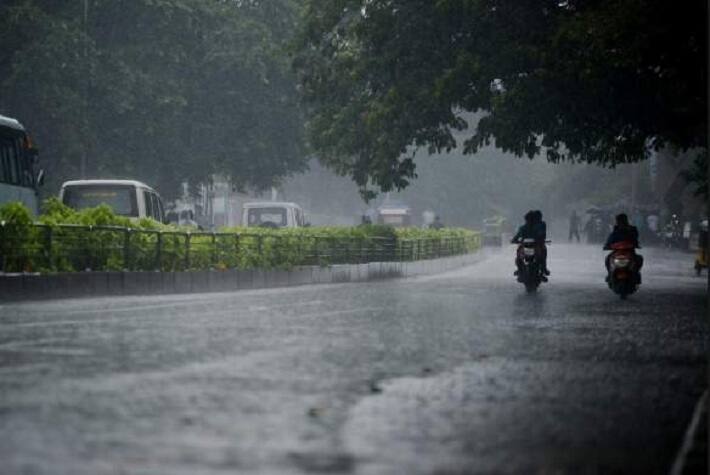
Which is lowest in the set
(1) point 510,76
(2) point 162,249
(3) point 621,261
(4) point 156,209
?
(3) point 621,261

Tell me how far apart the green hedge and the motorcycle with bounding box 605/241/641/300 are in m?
8.79

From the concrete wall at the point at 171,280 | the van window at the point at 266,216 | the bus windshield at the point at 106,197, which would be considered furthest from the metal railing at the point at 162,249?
the van window at the point at 266,216

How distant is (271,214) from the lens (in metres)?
41.1

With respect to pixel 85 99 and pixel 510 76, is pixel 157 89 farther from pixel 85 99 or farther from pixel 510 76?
pixel 510 76

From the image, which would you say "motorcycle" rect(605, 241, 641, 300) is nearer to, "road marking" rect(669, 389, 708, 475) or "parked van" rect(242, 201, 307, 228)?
"road marking" rect(669, 389, 708, 475)

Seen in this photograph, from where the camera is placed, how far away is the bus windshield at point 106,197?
1199 inches

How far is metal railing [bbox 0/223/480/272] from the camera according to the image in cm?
2247

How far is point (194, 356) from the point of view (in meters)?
11.1

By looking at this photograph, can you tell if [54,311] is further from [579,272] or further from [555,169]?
[555,169]

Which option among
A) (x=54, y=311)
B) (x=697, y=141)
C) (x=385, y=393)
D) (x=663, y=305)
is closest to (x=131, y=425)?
(x=385, y=393)

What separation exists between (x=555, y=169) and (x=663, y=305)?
9561 cm

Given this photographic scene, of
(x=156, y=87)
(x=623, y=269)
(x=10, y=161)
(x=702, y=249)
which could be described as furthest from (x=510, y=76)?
(x=156, y=87)

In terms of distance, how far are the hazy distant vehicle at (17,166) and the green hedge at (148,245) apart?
16.6 ft

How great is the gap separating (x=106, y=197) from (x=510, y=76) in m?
9.93
